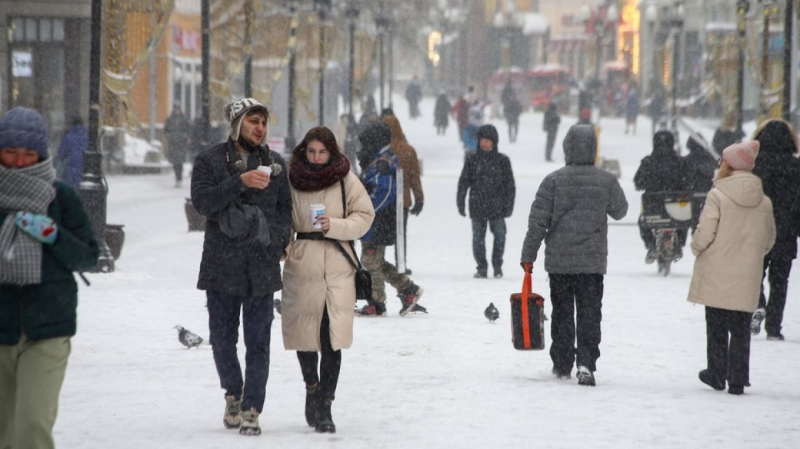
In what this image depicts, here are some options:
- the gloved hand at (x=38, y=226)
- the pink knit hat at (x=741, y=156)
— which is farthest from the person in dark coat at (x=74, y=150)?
the gloved hand at (x=38, y=226)

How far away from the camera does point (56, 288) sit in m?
5.57

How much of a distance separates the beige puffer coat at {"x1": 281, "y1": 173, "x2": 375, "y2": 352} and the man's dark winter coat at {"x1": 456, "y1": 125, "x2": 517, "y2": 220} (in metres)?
8.04

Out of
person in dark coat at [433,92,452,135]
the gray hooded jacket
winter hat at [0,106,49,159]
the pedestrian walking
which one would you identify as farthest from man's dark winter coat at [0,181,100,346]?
person in dark coat at [433,92,452,135]

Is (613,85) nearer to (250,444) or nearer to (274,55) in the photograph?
(274,55)

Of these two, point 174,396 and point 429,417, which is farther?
point 174,396

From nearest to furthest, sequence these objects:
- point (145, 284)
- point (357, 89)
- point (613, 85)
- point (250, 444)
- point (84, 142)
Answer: point (250, 444)
point (145, 284)
point (84, 142)
point (357, 89)
point (613, 85)

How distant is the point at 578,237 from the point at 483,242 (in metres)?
6.55

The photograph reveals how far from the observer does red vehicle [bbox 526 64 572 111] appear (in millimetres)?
64856

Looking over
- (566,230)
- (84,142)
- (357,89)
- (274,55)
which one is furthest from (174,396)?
(357,89)

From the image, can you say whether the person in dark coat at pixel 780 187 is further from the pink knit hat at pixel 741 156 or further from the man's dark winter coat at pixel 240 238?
the man's dark winter coat at pixel 240 238

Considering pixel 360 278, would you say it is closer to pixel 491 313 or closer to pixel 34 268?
pixel 34 268

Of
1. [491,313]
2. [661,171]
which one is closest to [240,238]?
[491,313]

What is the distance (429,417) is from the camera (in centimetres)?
770

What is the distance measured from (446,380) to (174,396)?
5.69 ft
